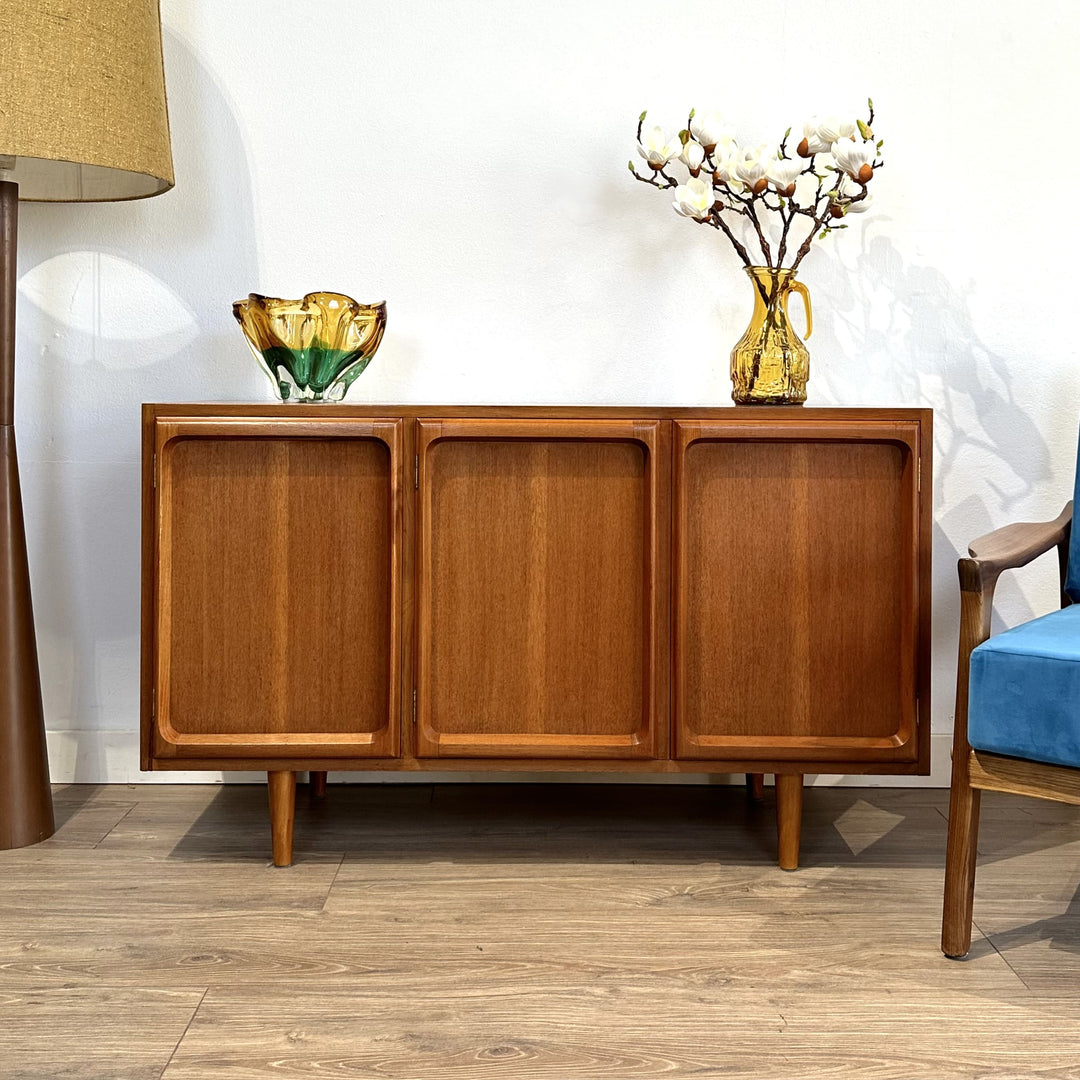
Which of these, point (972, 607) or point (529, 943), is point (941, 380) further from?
point (529, 943)

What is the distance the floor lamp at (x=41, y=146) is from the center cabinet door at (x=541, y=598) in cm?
68

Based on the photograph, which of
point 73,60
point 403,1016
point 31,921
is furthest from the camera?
point 73,60

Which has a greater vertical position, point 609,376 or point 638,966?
point 609,376

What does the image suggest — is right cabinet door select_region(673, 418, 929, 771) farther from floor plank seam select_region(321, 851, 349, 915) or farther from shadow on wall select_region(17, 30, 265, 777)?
shadow on wall select_region(17, 30, 265, 777)

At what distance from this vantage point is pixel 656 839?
1.92m

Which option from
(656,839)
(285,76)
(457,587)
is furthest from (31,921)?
(285,76)

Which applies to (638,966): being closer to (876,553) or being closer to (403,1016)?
(403,1016)

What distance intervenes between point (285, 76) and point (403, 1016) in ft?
5.72

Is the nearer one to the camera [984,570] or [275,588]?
[984,570]

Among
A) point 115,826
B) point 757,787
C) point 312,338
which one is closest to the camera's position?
point 312,338

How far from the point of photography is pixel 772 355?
190cm

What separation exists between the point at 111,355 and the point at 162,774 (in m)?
0.84

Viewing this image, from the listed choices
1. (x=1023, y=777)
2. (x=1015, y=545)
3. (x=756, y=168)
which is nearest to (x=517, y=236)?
(x=756, y=168)

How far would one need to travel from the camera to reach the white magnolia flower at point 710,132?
189 cm
